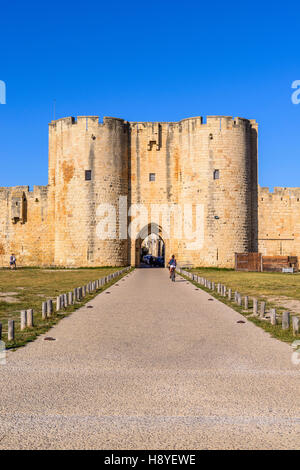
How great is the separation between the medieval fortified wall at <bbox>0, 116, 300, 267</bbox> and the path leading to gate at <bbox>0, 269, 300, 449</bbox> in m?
30.9

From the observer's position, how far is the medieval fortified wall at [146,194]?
132 feet

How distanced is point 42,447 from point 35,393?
1557 millimetres

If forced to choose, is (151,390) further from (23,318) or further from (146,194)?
(146,194)

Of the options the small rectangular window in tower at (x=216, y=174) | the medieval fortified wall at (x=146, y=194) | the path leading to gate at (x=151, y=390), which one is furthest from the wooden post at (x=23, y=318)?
the small rectangular window in tower at (x=216, y=174)

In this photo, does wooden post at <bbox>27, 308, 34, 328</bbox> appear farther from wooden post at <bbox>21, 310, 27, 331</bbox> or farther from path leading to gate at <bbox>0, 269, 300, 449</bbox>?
path leading to gate at <bbox>0, 269, 300, 449</bbox>

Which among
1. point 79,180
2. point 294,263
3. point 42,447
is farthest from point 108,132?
point 42,447

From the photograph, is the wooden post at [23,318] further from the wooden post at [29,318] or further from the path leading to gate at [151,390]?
the path leading to gate at [151,390]

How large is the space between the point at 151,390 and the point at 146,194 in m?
38.2

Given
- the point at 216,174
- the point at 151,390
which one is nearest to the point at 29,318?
the point at 151,390

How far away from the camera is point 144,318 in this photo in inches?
458

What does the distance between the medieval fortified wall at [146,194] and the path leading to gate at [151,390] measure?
30882mm

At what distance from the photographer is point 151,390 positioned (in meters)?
5.59
